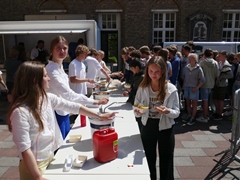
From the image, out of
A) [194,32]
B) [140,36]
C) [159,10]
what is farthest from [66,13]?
[194,32]

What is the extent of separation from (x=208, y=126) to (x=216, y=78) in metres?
1.33

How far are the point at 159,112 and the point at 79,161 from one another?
0.96 meters

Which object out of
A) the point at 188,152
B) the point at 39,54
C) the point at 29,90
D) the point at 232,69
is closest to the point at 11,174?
the point at 29,90

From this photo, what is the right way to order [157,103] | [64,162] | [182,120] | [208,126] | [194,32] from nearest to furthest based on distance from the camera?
1. [64,162]
2. [157,103]
3. [208,126]
4. [182,120]
5. [194,32]

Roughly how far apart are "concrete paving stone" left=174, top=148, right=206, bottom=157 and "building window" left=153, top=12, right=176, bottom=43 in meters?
10.8

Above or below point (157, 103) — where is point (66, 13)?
above

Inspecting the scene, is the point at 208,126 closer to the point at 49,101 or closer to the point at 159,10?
the point at 49,101

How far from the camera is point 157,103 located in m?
2.57

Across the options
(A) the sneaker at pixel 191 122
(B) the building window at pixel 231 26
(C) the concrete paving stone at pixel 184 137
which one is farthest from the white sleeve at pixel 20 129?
(B) the building window at pixel 231 26

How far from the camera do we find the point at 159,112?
2451mm

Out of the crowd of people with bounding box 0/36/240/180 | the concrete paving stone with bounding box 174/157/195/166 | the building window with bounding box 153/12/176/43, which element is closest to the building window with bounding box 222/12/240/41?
the building window with bounding box 153/12/176/43

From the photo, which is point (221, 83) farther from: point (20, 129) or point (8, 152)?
point (20, 129)

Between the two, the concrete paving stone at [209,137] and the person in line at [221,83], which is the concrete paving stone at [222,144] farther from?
the person in line at [221,83]

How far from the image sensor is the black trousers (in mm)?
2623
